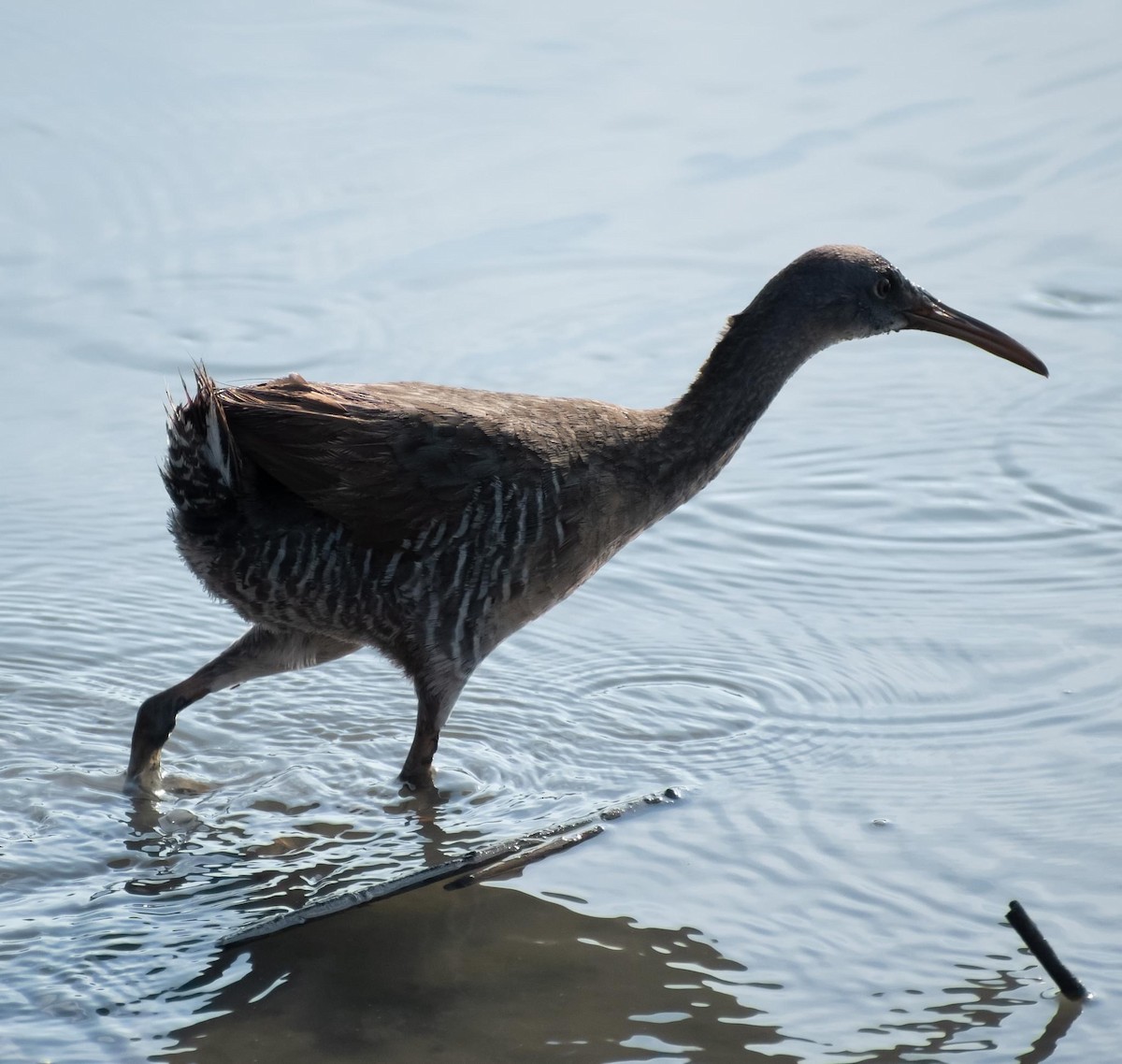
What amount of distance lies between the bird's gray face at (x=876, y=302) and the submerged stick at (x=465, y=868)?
1.68 metres

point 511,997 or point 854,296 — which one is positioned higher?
point 854,296

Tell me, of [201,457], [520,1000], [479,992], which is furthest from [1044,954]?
[201,457]

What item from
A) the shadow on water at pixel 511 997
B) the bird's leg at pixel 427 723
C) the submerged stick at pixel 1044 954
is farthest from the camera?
the bird's leg at pixel 427 723

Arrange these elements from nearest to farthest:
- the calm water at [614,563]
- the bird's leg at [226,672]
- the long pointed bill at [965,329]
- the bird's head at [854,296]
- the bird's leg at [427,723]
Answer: the calm water at [614,563] < the bird's leg at [427,723] < the bird's leg at [226,672] < the bird's head at [854,296] < the long pointed bill at [965,329]

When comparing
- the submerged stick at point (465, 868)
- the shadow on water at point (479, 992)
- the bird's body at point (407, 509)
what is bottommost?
the shadow on water at point (479, 992)

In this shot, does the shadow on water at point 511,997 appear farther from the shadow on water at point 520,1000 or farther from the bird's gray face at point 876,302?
the bird's gray face at point 876,302

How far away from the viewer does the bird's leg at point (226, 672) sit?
5.78m

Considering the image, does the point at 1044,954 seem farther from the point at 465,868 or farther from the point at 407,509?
the point at 407,509

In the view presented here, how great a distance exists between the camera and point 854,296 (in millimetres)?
5938

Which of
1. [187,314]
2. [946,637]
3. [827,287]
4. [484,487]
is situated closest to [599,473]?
[484,487]

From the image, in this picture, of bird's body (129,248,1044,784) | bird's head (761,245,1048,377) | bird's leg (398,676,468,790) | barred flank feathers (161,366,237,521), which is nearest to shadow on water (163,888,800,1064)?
bird's leg (398,676,468,790)

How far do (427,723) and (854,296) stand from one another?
1.98 m

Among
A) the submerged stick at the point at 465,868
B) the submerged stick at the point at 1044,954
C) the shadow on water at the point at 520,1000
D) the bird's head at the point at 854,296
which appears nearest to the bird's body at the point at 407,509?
the submerged stick at the point at 465,868

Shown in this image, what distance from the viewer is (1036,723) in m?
5.86
